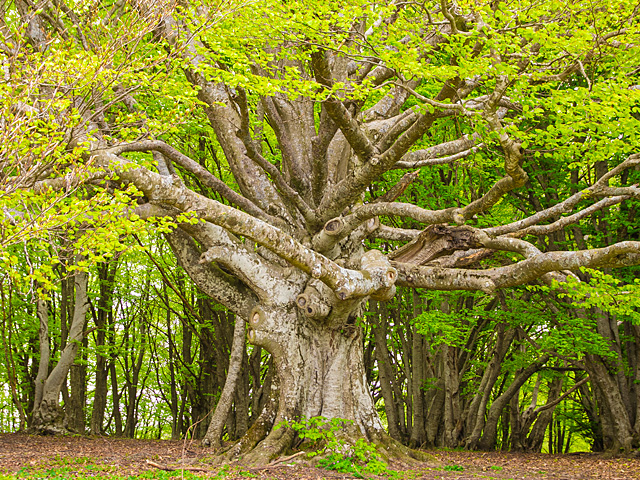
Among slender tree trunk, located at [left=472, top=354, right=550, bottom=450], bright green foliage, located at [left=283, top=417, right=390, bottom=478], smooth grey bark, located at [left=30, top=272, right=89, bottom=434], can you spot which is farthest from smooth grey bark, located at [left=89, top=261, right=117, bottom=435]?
slender tree trunk, located at [left=472, top=354, right=550, bottom=450]

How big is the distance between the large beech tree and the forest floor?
0.80 meters

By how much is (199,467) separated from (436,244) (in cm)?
536

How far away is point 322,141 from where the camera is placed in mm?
9070

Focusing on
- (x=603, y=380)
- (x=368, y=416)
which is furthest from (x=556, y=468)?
(x=368, y=416)

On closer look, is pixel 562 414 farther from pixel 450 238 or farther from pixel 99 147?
pixel 99 147

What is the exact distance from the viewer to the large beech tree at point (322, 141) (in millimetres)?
6613

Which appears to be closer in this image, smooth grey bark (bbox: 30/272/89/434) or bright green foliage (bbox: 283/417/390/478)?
bright green foliage (bbox: 283/417/390/478)

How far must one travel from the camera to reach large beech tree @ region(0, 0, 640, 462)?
21.7 ft

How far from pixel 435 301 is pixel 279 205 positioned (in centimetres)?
642

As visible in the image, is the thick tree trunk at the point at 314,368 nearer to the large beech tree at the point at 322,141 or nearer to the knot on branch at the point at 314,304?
the large beech tree at the point at 322,141

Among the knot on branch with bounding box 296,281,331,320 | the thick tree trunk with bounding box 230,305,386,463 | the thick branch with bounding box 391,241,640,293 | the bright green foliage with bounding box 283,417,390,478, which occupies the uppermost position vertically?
the thick branch with bounding box 391,241,640,293

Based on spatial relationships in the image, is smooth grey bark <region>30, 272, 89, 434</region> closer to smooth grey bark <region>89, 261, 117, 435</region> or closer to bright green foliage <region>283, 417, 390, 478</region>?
smooth grey bark <region>89, 261, 117, 435</region>

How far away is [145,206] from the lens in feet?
24.4

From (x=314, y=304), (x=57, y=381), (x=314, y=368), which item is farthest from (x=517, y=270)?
(x=57, y=381)
